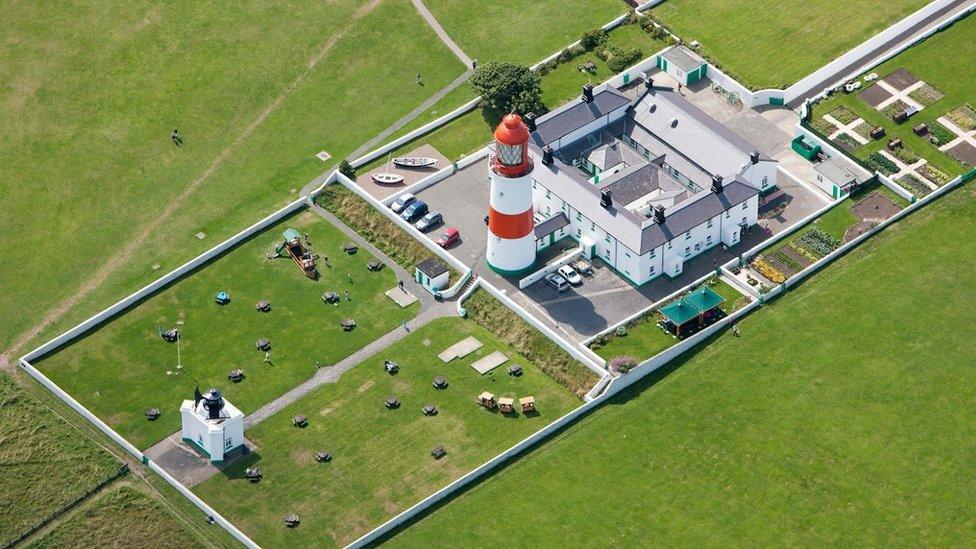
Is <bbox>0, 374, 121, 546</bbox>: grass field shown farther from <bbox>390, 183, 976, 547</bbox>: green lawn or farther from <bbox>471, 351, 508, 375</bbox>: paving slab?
<bbox>471, 351, 508, 375</bbox>: paving slab

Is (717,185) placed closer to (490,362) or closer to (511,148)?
(511,148)

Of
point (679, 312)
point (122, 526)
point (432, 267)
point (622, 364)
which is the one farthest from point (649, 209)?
point (122, 526)

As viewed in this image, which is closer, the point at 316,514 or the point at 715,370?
the point at 316,514

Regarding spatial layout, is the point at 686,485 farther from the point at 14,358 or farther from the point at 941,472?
the point at 14,358

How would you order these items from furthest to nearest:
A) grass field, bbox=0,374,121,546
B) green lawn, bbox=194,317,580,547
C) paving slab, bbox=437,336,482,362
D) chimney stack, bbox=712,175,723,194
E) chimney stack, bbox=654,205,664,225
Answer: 1. chimney stack, bbox=712,175,723,194
2. chimney stack, bbox=654,205,664,225
3. paving slab, bbox=437,336,482,362
4. grass field, bbox=0,374,121,546
5. green lawn, bbox=194,317,580,547

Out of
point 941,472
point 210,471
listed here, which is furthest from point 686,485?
point 210,471

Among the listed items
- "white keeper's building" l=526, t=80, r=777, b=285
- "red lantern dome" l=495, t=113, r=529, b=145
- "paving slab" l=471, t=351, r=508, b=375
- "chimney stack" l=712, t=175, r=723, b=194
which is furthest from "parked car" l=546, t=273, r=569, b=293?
"chimney stack" l=712, t=175, r=723, b=194
